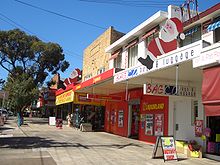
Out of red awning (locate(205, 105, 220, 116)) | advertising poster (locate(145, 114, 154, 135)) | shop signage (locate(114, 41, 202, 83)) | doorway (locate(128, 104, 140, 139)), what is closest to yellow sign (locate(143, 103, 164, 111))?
advertising poster (locate(145, 114, 154, 135))

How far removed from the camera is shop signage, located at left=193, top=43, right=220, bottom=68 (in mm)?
10086

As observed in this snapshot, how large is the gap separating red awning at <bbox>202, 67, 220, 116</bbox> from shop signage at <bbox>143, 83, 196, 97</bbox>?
3961 mm

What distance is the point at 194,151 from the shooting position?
14336 millimetres

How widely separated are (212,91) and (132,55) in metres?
13.9

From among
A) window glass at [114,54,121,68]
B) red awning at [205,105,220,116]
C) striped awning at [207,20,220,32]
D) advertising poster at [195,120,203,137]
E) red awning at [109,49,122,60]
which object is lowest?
advertising poster at [195,120,203,137]

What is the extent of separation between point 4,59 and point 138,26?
3156cm

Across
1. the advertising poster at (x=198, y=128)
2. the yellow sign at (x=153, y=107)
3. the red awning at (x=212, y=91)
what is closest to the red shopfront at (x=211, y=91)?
the red awning at (x=212, y=91)

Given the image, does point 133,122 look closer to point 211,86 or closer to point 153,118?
point 153,118

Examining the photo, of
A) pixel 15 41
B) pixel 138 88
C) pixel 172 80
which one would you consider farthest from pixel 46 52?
pixel 172 80

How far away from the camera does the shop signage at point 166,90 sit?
48.0 feet

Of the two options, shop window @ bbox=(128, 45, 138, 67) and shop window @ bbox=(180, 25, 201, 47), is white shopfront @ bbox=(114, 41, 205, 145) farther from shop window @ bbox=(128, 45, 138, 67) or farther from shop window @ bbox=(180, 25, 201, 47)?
shop window @ bbox=(128, 45, 138, 67)

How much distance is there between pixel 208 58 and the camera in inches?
408

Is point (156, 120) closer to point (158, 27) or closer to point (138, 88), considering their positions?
point (138, 88)

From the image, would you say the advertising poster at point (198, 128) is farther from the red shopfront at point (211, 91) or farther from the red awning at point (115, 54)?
the red awning at point (115, 54)
